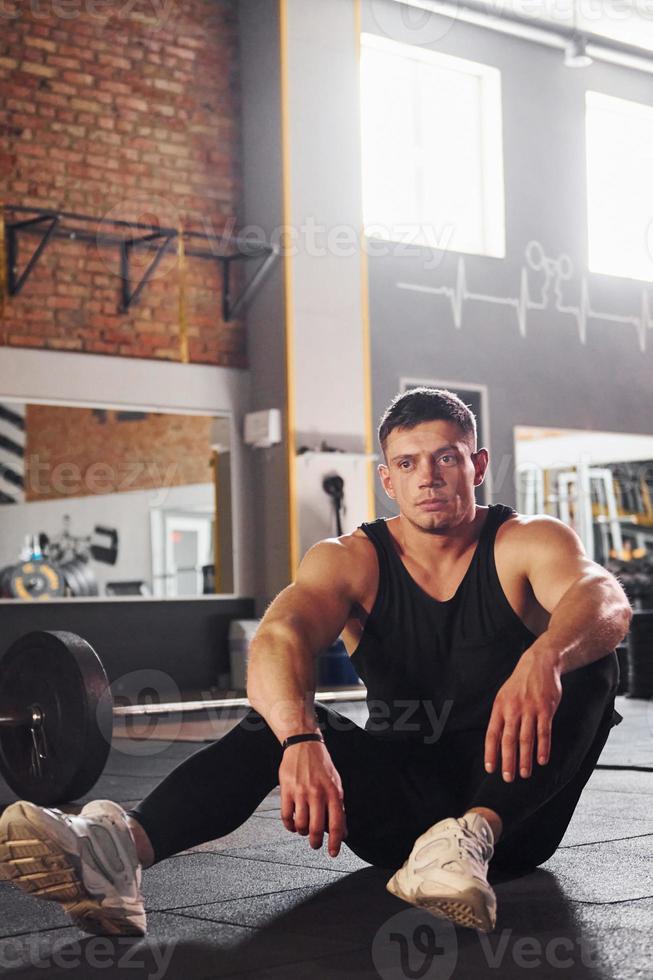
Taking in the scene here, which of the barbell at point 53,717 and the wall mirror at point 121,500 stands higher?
the wall mirror at point 121,500

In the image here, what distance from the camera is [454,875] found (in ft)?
4.66

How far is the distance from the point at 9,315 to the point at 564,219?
12.0 feet

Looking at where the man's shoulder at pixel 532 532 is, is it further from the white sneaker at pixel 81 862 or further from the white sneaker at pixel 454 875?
the white sneaker at pixel 81 862

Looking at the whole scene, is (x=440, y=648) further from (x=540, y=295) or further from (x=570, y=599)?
(x=540, y=295)

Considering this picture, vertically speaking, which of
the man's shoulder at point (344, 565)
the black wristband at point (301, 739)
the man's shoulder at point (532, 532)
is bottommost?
the black wristband at point (301, 739)

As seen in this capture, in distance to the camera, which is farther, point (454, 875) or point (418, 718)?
point (418, 718)

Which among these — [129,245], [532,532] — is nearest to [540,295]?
[129,245]

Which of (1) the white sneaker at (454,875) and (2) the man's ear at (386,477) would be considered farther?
(2) the man's ear at (386,477)

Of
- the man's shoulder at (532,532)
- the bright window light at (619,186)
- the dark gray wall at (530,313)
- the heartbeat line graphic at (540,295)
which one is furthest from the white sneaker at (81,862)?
the bright window light at (619,186)

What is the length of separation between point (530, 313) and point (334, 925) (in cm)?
644

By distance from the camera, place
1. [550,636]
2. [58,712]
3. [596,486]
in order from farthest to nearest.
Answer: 1. [596,486]
2. [58,712]
3. [550,636]

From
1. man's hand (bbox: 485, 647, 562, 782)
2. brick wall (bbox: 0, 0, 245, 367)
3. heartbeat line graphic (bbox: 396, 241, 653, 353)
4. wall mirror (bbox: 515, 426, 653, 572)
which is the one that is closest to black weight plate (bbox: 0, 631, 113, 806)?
man's hand (bbox: 485, 647, 562, 782)

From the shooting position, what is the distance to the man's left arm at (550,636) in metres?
1.54

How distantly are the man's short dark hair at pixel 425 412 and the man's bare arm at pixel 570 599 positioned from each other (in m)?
0.19
